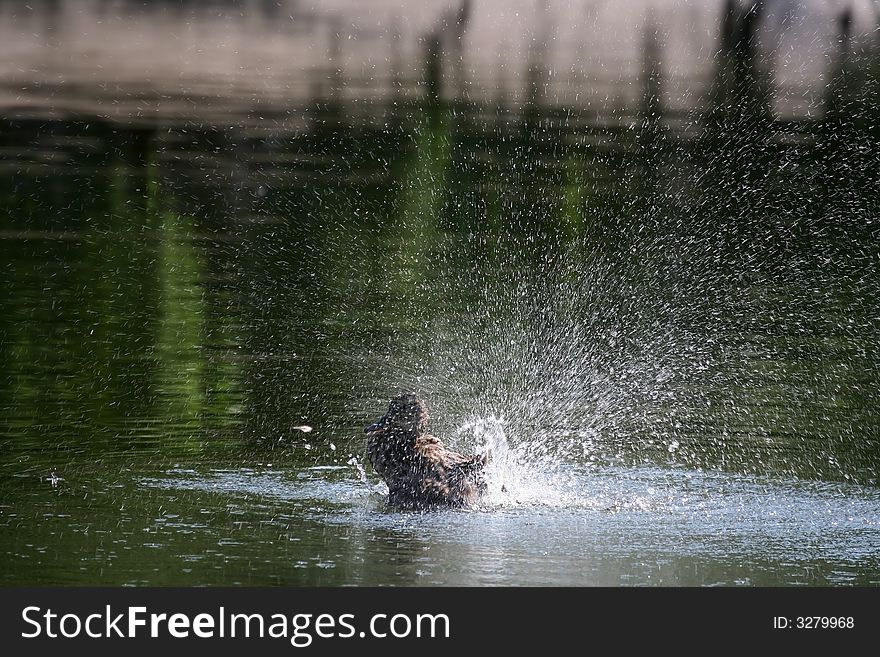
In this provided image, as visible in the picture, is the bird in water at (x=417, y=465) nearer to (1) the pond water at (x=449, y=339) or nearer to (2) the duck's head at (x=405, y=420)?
(2) the duck's head at (x=405, y=420)

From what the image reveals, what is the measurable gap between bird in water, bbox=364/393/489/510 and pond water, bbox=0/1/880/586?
6.6 inches

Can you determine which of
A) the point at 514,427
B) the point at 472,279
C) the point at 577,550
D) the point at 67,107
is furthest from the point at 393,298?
the point at 67,107

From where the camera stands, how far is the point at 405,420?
670 centimetres

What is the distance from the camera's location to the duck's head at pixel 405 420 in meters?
6.68

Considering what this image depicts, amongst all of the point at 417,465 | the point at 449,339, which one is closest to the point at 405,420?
the point at 417,465

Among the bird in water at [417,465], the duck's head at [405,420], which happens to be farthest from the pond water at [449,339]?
the duck's head at [405,420]

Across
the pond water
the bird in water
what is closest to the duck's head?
the bird in water

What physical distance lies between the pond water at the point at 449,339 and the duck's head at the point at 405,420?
1.27ft

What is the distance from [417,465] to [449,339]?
3288mm

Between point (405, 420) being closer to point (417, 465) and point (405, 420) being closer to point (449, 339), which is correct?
point (417, 465)

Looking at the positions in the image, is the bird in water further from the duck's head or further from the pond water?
the pond water

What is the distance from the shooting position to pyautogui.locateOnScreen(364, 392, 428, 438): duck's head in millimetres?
6676

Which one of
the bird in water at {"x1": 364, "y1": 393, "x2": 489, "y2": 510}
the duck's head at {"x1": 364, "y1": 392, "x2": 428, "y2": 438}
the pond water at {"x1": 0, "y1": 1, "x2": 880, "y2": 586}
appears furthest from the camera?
the duck's head at {"x1": 364, "y1": 392, "x2": 428, "y2": 438}

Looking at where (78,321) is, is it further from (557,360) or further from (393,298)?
(557,360)
